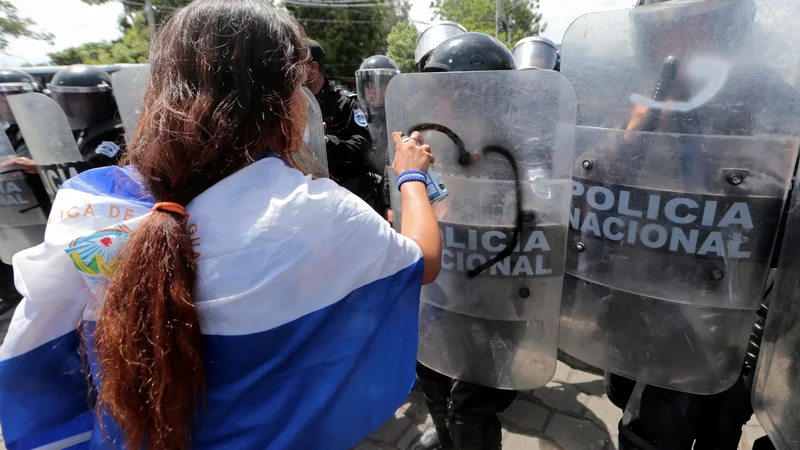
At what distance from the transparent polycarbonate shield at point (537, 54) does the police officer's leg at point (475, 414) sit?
156 inches

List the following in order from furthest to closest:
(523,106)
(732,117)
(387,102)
A: (387,102) < (523,106) < (732,117)

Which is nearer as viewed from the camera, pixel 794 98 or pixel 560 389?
pixel 794 98

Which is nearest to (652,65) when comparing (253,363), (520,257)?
(520,257)

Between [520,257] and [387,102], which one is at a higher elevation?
[387,102]

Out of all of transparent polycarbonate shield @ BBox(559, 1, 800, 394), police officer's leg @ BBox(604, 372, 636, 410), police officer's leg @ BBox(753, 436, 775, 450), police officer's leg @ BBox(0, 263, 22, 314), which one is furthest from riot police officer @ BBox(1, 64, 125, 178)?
police officer's leg @ BBox(753, 436, 775, 450)

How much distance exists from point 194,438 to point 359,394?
1.02 feet

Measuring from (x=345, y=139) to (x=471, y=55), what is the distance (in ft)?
5.31

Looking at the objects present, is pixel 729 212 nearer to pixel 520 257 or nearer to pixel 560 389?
pixel 520 257

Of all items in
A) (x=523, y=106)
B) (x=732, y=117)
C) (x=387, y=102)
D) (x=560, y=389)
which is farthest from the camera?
(x=560, y=389)

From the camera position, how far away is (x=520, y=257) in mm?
1375

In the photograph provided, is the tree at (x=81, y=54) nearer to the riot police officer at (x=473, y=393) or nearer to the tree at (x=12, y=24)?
the tree at (x=12, y=24)

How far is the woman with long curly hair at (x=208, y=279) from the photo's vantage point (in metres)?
0.77

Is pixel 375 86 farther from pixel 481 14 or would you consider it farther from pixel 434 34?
pixel 481 14

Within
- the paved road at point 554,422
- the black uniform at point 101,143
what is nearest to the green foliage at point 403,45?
the black uniform at point 101,143
